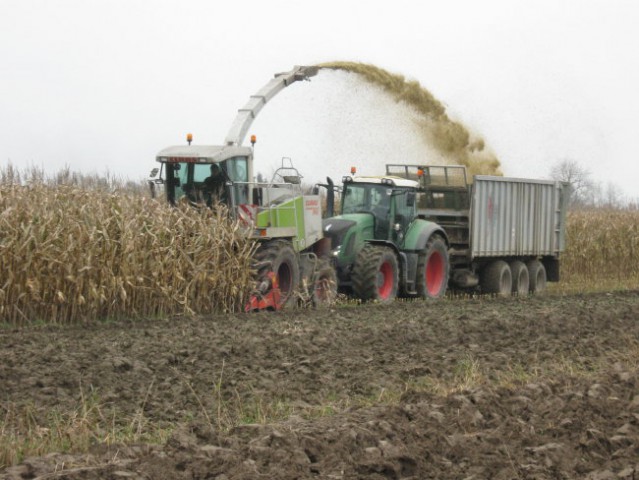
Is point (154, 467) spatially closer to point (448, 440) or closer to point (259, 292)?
point (448, 440)

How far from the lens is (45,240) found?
14164 millimetres

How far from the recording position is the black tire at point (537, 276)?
23.9m

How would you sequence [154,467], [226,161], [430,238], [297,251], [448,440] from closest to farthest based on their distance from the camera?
[154,467], [448,440], [226,161], [297,251], [430,238]

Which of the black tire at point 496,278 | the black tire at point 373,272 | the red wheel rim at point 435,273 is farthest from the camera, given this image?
the black tire at point 496,278

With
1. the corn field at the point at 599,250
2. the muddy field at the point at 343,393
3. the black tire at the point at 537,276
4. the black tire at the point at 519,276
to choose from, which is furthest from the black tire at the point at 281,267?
the corn field at the point at 599,250

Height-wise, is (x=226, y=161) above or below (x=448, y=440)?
above

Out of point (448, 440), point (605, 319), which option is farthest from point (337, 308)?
point (448, 440)

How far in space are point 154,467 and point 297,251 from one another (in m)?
11.0

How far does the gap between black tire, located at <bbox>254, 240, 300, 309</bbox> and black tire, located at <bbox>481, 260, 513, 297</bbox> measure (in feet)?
21.2

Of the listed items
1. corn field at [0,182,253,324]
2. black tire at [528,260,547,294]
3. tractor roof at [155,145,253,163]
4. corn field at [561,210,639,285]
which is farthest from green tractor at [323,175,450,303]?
corn field at [561,210,639,285]

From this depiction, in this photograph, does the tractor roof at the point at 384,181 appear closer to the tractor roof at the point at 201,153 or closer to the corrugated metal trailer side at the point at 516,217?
the corrugated metal trailer side at the point at 516,217

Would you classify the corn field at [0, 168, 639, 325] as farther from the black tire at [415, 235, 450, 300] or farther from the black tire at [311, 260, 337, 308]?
the black tire at [415, 235, 450, 300]

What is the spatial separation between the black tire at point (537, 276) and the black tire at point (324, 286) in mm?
7761

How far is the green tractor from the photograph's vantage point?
17.9m
